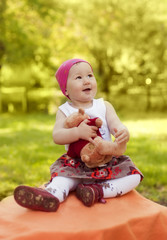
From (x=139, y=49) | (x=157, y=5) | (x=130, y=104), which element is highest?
(x=157, y=5)

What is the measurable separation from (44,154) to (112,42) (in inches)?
316

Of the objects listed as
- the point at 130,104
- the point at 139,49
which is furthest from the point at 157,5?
the point at 130,104

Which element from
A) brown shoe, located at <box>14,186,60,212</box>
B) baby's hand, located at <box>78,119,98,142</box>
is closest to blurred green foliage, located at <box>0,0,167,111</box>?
baby's hand, located at <box>78,119,98,142</box>

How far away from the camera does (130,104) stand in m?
14.8

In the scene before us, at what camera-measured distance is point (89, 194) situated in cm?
246

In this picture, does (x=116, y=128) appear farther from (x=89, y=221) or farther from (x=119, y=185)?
(x=89, y=221)

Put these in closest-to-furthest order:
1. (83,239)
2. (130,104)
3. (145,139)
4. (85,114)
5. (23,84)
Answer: (83,239) → (85,114) → (145,139) → (130,104) → (23,84)

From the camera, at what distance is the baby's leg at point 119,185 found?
2602 mm

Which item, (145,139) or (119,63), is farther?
(119,63)

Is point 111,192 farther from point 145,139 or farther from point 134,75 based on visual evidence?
point 134,75

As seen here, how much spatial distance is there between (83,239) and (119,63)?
1243 cm

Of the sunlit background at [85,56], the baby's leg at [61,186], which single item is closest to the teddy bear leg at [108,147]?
the baby's leg at [61,186]

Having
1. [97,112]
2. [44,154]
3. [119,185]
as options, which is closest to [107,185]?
[119,185]

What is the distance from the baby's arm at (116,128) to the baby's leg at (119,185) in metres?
0.31
